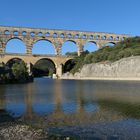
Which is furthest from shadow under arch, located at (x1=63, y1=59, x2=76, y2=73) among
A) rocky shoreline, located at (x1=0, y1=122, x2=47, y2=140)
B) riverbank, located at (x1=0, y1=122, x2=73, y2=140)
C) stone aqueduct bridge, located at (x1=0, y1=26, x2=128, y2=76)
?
riverbank, located at (x1=0, y1=122, x2=73, y2=140)

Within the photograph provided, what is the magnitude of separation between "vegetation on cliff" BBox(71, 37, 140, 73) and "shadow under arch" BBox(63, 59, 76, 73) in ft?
9.48

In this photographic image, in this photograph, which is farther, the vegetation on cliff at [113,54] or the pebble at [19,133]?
the vegetation on cliff at [113,54]

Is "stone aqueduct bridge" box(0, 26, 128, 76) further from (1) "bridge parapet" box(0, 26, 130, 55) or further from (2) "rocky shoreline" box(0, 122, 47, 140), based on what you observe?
(2) "rocky shoreline" box(0, 122, 47, 140)

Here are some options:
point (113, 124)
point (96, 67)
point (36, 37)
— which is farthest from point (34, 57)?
point (113, 124)

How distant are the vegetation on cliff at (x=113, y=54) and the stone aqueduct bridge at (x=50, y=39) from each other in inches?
252

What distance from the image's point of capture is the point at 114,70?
96688 millimetres

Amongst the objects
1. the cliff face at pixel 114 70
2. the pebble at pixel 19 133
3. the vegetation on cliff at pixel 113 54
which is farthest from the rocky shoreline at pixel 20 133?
the vegetation on cliff at pixel 113 54

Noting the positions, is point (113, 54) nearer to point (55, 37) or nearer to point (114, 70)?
point (114, 70)

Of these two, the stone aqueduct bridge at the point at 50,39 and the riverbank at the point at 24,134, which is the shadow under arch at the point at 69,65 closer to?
the stone aqueduct bridge at the point at 50,39

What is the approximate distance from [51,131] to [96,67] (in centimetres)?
8992

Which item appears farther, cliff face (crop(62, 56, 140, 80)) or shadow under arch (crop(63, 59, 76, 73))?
shadow under arch (crop(63, 59, 76, 73))

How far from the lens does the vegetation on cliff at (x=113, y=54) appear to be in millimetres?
98131

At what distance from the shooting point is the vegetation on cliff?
98131mm

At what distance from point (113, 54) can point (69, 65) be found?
26.8 m
